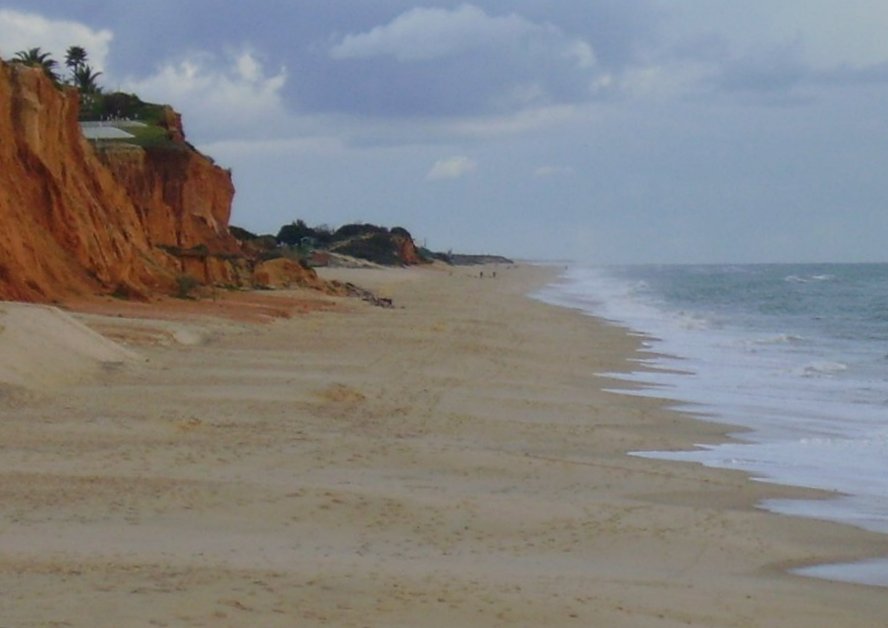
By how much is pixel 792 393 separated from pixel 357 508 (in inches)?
534

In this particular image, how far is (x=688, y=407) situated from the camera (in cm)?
1964

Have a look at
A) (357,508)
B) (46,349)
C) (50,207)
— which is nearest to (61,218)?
(50,207)

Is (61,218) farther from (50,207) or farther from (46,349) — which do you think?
(46,349)

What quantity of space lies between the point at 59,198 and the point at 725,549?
969 inches

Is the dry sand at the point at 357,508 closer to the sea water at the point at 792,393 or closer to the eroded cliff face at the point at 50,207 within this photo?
the sea water at the point at 792,393

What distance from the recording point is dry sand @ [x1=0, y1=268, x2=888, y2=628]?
24.6 ft

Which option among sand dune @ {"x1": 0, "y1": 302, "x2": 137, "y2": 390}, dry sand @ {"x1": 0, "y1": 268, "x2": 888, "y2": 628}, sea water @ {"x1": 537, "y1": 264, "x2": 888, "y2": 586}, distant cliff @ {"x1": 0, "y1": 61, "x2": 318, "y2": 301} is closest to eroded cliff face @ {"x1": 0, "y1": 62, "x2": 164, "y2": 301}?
distant cliff @ {"x1": 0, "y1": 61, "x2": 318, "y2": 301}

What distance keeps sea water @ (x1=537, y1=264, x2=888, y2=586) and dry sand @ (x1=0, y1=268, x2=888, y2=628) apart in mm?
644

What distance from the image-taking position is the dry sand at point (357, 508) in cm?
750

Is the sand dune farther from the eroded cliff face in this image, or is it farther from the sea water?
the eroded cliff face

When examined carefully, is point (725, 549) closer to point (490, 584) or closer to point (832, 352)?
point (490, 584)

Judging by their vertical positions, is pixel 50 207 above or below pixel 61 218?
above

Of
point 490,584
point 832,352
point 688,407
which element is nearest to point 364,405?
point 688,407

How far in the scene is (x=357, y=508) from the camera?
10.3 meters
